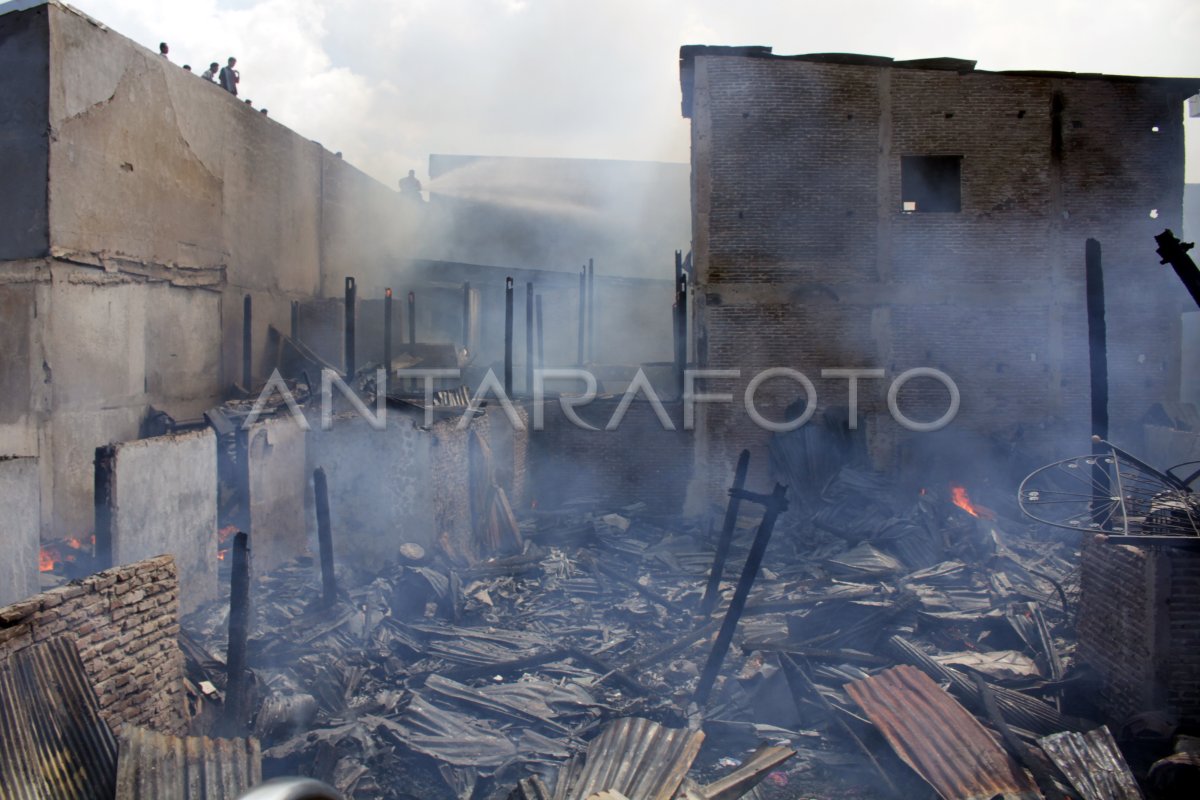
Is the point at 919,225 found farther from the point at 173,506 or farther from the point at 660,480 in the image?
the point at 173,506

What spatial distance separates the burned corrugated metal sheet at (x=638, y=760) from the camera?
4.88 m

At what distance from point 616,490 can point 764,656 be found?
298 inches

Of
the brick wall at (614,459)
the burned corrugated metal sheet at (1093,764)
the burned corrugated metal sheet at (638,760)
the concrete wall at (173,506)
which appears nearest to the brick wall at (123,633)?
the concrete wall at (173,506)

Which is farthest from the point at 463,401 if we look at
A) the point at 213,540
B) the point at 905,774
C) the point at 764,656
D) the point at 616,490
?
the point at 905,774

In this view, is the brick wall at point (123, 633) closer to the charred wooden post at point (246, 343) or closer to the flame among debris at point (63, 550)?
the flame among debris at point (63, 550)

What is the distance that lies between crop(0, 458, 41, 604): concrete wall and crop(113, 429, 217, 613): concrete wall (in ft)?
1.98

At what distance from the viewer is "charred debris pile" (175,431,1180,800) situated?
5230 millimetres

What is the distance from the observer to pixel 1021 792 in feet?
15.5

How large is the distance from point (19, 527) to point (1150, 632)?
29.4 feet

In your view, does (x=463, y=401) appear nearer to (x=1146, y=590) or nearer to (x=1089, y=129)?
(x=1146, y=590)

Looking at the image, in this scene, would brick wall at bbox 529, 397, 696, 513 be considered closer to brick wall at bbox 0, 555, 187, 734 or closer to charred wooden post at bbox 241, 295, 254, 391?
charred wooden post at bbox 241, 295, 254, 391

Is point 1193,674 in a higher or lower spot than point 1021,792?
→ higher

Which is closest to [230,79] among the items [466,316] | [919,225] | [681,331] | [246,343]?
[246,343]

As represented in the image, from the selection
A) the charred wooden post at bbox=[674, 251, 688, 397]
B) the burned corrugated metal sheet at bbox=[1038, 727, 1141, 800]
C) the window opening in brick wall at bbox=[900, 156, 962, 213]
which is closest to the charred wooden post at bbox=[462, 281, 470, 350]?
the charred wooden post at bbox=[674, 251, 688, 397]
